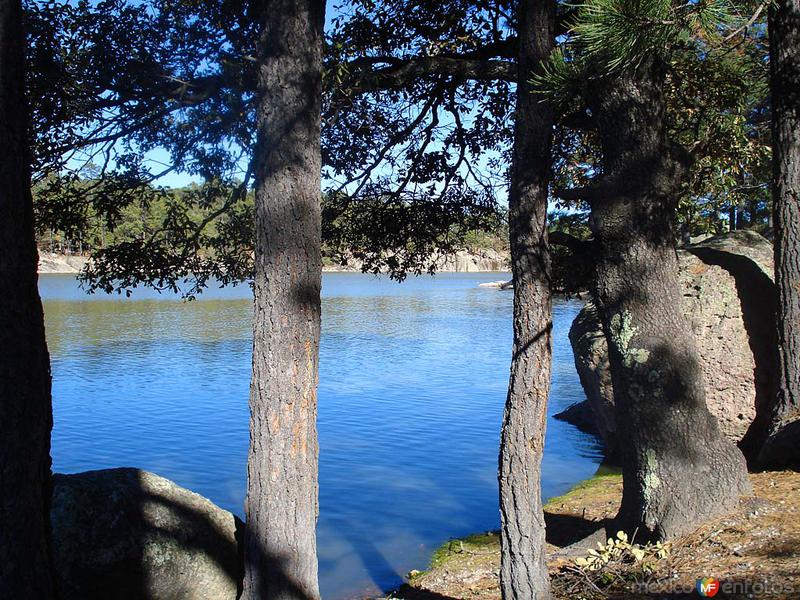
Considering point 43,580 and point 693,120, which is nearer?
point 43,580

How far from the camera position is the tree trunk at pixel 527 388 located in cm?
519

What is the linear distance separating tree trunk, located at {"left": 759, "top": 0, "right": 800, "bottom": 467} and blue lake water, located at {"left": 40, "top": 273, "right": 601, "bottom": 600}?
3.82 meters

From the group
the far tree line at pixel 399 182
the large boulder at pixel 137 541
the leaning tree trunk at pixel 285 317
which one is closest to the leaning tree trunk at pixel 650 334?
the far tree line at pixel 399 182

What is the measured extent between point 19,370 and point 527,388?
121 inches

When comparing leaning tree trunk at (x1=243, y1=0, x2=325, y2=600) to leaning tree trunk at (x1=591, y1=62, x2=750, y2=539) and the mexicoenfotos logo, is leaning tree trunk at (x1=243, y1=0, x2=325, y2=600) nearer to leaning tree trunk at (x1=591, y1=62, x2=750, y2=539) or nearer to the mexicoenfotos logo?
the mexicoenfotos logo

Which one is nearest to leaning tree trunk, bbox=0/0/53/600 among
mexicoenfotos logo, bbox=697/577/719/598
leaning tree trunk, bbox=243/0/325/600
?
leaning tree trunk, bbox=243/0/325/600

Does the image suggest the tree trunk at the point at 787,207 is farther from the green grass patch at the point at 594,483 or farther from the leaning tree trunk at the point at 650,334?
the green grass patch at the point at 594,483

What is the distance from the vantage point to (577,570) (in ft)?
18.9

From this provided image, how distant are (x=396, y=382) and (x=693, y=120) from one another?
11.3m

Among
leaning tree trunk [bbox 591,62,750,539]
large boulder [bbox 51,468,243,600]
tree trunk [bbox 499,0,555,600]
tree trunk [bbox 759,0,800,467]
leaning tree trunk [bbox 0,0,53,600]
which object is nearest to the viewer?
leaning tree trunk [bbox 0,0,53,600]

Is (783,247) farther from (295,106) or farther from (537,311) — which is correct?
(295,106)

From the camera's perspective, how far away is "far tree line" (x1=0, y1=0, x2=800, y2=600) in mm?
4918

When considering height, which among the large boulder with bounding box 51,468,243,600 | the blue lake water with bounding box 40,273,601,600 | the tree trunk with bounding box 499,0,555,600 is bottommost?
the blue lake water with bounding box 40,273,601,600

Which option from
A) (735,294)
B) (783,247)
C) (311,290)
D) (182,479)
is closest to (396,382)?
(182,479)
